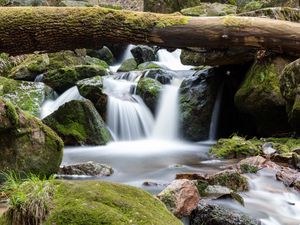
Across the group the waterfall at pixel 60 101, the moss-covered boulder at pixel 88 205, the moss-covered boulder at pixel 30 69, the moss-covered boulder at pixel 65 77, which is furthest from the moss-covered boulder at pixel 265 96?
the moss-covered boulder at pixel 30 69

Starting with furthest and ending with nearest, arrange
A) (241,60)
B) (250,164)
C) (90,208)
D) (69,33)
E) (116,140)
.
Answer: (116,140), (241,60), (250,164), (69,33), (90,208)

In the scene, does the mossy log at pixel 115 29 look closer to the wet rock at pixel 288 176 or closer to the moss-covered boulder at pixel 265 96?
the moss-covered boulder at pixel 265 96

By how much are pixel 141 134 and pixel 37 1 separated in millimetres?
10530

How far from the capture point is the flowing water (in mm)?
4932

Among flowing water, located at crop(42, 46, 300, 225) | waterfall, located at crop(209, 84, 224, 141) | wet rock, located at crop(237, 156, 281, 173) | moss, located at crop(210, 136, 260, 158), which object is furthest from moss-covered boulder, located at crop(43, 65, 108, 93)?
wet rock, located at crop(237, 156, 281, 173)

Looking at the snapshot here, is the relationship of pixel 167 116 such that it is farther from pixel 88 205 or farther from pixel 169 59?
pixel 88 205

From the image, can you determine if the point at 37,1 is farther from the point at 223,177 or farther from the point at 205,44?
the point at 223,177

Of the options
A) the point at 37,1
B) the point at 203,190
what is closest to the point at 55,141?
the point at 203,190

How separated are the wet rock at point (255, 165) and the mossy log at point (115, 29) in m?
1.93

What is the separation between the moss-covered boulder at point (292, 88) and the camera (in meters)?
7.66

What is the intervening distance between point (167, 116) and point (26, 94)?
379 centimetres

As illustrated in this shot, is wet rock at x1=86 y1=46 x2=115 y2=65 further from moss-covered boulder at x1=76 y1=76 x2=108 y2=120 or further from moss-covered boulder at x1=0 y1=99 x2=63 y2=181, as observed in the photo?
moss-covered boulder at x1=0 y1=99 x2=63 y2=181

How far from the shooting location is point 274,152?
718 centimetres

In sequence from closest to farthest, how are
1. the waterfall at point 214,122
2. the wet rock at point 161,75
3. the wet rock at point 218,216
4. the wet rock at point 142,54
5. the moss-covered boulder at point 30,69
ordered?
1. the wet rock at point 218,216
2. the waterfall at point 214,122
3. the wet rock at point 161,75
4. the moss-covered boulder at point 30,69
5. the wet rock at point 142,54
